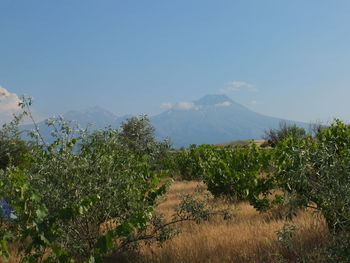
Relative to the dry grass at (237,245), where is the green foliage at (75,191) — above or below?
above

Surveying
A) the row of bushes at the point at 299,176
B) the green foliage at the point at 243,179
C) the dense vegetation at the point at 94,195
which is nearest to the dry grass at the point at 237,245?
the dense vegetation at the point at 94,195

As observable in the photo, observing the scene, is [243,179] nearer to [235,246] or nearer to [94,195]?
[235,246]

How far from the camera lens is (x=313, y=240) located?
5.94m

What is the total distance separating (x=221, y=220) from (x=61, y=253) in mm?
5150

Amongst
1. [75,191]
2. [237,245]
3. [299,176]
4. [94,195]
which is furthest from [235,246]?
[94,195]

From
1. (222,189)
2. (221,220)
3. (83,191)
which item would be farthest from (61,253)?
(222,189)

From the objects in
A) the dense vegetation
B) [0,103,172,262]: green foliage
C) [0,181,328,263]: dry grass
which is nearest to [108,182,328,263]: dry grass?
[0,181,328,263]: dry grass

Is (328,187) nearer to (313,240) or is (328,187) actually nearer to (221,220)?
A: (313,240)

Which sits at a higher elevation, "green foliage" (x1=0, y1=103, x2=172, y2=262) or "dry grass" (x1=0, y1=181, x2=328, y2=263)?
"green foliage" (x1=0, y1=103, x2=172, y2=262)

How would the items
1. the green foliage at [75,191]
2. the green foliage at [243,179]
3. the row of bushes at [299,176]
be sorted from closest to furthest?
the row of bushes at [299,176]
the green foliage at [75,191]
the green foliage at [243,179]

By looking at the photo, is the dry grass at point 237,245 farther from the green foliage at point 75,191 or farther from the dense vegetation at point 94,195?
the green foliage at point 75,191

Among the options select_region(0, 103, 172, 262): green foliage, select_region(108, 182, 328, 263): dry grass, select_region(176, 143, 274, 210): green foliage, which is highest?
select_region(0, 103, 172, 262): green foliage

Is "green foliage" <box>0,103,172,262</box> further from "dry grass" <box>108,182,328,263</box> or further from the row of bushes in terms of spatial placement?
the row of bushes

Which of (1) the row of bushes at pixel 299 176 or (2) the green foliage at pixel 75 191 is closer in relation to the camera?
(1) the row of bushes at pixel 299 176
